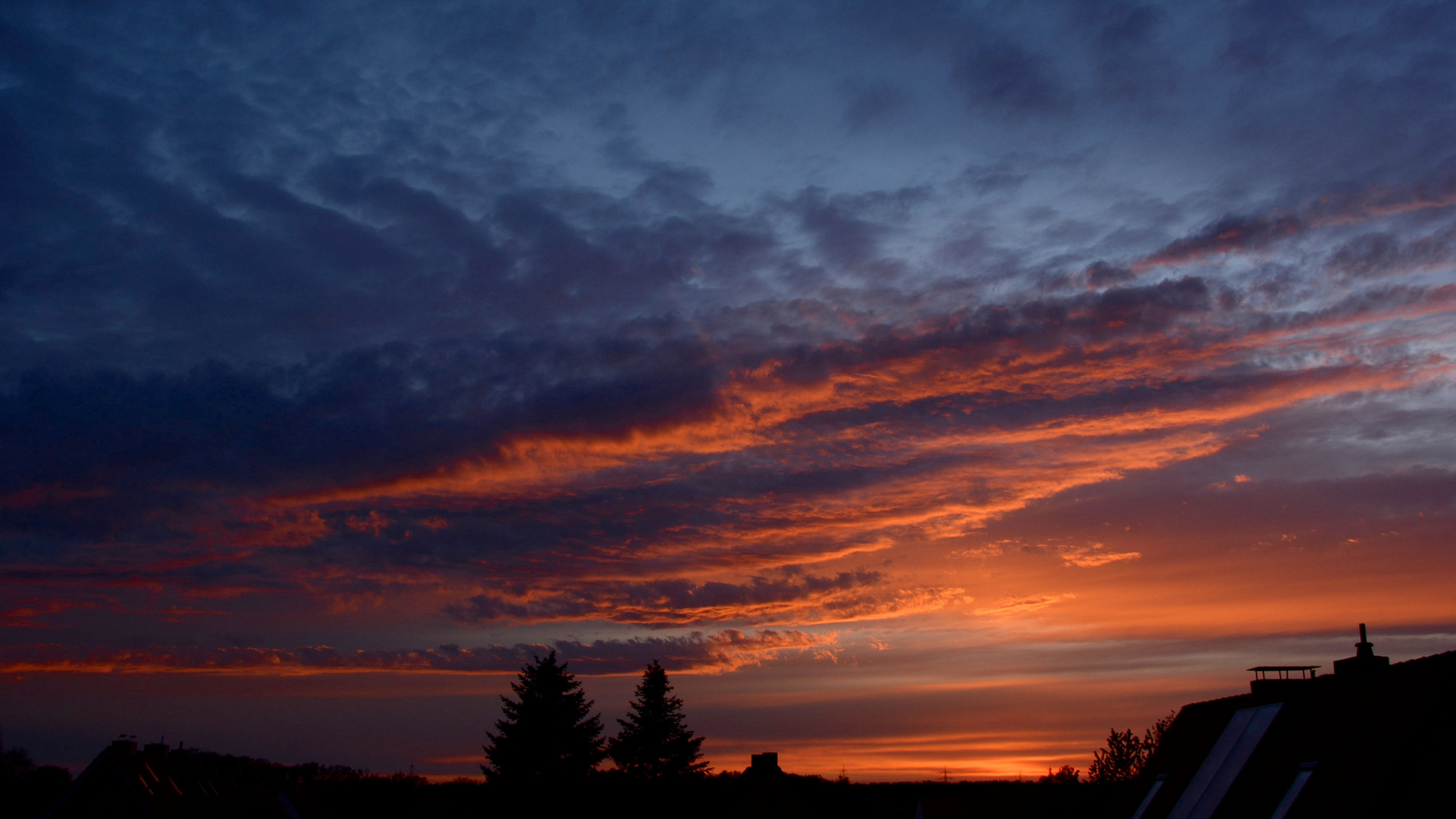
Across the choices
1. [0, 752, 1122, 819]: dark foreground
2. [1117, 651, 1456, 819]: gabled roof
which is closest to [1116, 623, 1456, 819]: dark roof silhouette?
[1117, 651, 1456, 819]: gabled roof

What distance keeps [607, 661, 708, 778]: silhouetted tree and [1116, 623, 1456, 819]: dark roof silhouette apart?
51.9 m

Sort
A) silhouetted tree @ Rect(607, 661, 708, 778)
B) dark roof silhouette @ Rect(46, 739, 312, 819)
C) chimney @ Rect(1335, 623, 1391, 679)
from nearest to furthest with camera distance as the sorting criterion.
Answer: chimney @ Rect(1335, 623, 1391, 679)
dark roof silhouette @ Rect(46, 739, 312, 819)
silhouetted tree @ Rect(607, 661, 708, 778)

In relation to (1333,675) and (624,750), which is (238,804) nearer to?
(624,750)

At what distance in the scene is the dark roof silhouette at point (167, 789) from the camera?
57281 mm

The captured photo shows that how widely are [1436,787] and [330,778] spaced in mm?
138744

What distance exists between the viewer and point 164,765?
6838 centimetres

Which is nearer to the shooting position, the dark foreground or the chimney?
the chimney

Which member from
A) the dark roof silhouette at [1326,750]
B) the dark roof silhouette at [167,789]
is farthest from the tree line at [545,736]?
the dark roof silhouette at [1326,750]

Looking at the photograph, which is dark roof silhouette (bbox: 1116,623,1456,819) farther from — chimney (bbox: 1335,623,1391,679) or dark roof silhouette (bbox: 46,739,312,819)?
dark roof silhouette (bbox: 46,739,312,819)

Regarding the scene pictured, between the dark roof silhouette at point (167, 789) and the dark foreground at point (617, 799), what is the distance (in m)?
0.20

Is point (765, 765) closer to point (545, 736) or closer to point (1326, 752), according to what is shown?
point (545, 736)

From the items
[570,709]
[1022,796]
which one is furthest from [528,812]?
[1022,796]

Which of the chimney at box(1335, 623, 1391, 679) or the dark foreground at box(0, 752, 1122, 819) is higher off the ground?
the chimney at box(1335, 623, 1391, 679)

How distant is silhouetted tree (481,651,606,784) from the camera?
70.8m
